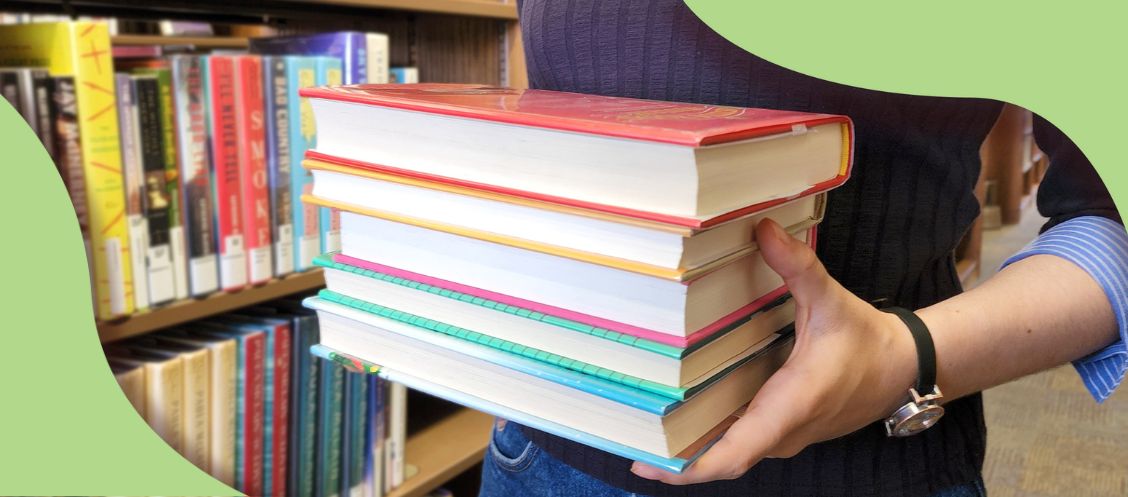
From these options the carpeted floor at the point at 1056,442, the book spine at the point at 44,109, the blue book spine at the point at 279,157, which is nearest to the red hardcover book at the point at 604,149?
the book spine at the point at 44,109

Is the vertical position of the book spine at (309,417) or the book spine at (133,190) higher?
the book spine at (133,190)

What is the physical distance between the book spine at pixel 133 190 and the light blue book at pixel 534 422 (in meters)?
0.45

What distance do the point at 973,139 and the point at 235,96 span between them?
76 cm

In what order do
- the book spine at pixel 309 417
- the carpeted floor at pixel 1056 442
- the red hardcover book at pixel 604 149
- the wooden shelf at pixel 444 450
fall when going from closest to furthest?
the red hardcover book at pixel 604 149, the book spine at pixel 309 417, the wooden shelf at pixel 444 450, the carpeted floor at pixel 1056 442

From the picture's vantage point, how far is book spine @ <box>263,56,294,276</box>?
982mm

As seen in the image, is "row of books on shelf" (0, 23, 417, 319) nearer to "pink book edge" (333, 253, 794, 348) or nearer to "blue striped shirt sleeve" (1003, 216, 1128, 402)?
"pink book edge" (333, 253, 794, 348)

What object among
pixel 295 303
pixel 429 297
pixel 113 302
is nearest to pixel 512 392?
pixel 429 297

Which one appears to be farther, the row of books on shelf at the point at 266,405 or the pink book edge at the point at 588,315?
the row of books on shelf at the point at 266,405

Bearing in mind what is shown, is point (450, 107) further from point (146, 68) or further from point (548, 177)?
point (146, 68)

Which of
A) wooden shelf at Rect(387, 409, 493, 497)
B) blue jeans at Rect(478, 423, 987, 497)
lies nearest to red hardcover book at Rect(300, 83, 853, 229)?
blue jeans at Rect(478, 423, 987, 497)

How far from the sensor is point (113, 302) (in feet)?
2.78

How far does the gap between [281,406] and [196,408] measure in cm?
12

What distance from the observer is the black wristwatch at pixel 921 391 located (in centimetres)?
43

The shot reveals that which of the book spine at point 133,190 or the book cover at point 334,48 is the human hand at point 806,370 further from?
the book cover at point 334,48
